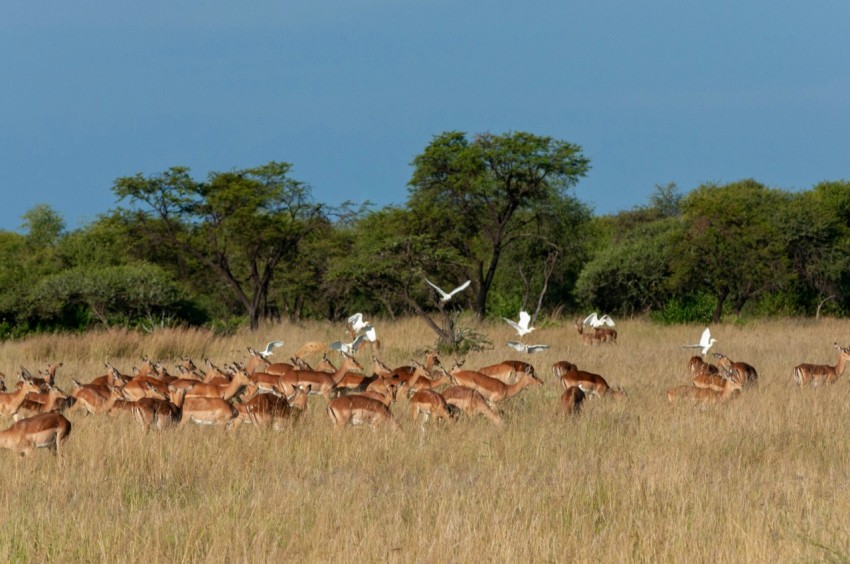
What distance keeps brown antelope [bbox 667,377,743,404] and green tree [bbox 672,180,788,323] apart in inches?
811

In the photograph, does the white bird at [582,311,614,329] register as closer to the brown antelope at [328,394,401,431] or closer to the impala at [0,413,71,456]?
the brown antelope at [328,394,401,431]

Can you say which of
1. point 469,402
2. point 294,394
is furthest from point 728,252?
point 294,394

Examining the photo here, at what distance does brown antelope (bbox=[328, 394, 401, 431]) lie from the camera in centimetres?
975

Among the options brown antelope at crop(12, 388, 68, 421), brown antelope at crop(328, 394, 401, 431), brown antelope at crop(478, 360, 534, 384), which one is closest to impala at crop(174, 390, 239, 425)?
brown antelope at crop(328, 394, 401, 431)

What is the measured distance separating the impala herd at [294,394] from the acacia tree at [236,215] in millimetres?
20252

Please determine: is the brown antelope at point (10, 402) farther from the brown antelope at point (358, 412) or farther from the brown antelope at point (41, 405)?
the brown antelope at point (358, 412)

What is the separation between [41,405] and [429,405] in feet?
13.3

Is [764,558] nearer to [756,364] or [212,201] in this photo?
[756,364]

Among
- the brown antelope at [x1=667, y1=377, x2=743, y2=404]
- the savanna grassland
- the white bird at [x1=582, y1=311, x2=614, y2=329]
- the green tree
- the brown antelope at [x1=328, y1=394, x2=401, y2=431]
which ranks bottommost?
the savanna grassland

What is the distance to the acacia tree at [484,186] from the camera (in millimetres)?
32812

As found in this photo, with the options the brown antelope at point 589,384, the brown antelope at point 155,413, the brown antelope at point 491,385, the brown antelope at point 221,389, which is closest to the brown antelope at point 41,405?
the brown antelope at point 155,413

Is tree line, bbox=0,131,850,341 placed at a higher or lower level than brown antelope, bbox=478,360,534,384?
higher

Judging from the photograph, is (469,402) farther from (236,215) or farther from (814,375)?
(236,215)

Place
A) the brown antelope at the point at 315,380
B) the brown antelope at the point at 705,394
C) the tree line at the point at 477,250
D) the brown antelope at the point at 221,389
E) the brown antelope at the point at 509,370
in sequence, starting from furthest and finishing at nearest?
the tree line at the point at 477,250 < the brown antelope at the point at 509,370 < the brown antelope at the point at 315,380 < the brown antelope at the point at 705,394 < the brown antelope at the point at 221,389
